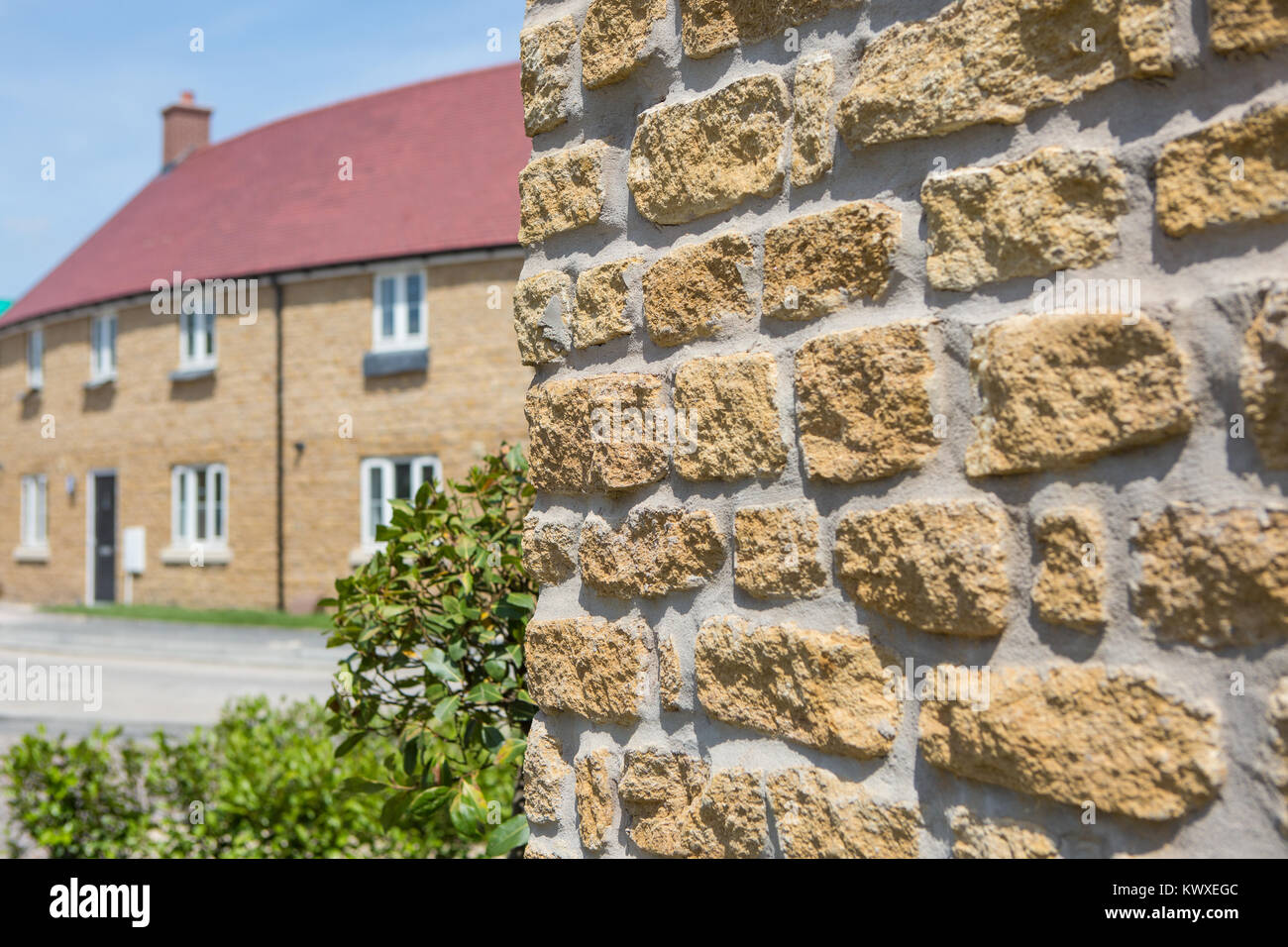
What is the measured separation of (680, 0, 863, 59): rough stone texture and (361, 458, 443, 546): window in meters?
16.8

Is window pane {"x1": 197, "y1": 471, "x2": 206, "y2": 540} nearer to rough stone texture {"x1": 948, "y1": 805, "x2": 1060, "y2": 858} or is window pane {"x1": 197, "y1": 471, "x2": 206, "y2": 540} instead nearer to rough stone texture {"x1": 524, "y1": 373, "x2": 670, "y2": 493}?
rough stone texture {"x1": 524, "y1": 373, "x2": 670, "y2": 493}

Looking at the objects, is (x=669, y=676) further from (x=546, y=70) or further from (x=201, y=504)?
(x=201, y=504)

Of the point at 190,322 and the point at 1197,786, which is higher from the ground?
the point at 190,322

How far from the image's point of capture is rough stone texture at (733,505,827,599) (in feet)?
6.58

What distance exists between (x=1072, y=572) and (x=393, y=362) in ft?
58.6

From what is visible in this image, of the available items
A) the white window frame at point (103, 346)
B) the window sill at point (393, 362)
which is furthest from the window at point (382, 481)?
the white window frame at point (103, 346)

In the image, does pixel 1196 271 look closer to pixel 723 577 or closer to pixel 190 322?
pixel 723 577

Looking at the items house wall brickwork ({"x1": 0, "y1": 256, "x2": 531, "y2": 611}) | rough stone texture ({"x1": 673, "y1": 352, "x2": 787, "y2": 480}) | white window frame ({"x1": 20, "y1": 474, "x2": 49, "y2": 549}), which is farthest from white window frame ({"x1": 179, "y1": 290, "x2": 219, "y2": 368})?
rough stone texture ({"x1": 673, "y1": 352, "x2": 787, "y2": 480})

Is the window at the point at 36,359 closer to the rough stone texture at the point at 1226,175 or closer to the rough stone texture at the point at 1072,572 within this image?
the rough stone texture at the point at 1072,572

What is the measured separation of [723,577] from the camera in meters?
2.17

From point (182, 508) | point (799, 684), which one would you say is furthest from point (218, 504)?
point (799, 684)
